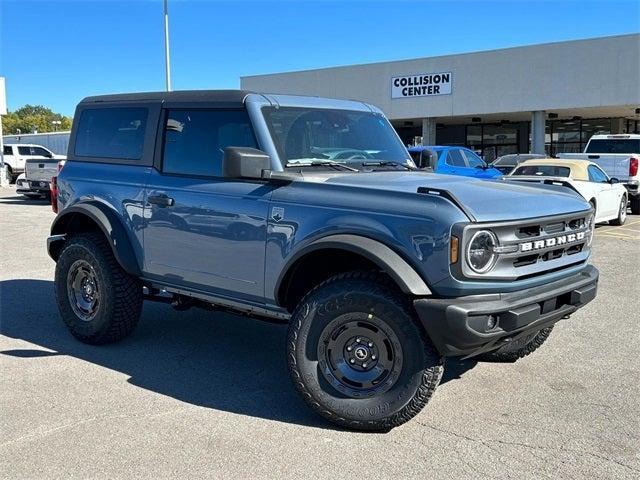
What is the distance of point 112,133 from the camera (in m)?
5.51

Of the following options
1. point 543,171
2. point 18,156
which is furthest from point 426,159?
point 18,156

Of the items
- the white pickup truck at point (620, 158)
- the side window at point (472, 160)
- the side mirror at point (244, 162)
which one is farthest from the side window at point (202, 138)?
the white pickup truck at point (620, 158)

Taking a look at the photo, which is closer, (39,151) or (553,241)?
(553,241)

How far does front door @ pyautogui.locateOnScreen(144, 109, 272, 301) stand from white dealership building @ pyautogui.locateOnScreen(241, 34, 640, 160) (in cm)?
2472

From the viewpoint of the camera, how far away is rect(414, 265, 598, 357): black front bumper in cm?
342

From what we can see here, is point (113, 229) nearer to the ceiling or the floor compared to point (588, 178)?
nearer to the floor

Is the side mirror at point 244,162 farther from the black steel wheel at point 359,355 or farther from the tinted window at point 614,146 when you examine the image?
the tinted window at point 614,146

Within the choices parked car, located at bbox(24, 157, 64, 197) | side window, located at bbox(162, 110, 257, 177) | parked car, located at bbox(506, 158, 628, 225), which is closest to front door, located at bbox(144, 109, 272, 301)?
side window, located at bbox(162, 110, 257, 177)

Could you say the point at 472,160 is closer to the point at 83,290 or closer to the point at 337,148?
the point at 337,148

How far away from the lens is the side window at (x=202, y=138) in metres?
4.61

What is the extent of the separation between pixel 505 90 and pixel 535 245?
26.6 metres

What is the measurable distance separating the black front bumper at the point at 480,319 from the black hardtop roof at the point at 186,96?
2103mm

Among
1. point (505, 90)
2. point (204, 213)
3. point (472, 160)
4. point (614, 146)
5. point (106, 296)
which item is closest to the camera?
point (204, 213)

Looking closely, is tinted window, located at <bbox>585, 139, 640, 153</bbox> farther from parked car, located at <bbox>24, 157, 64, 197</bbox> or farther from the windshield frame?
parked car, located at <bbox>24, 157, 64, 197</bbox>
